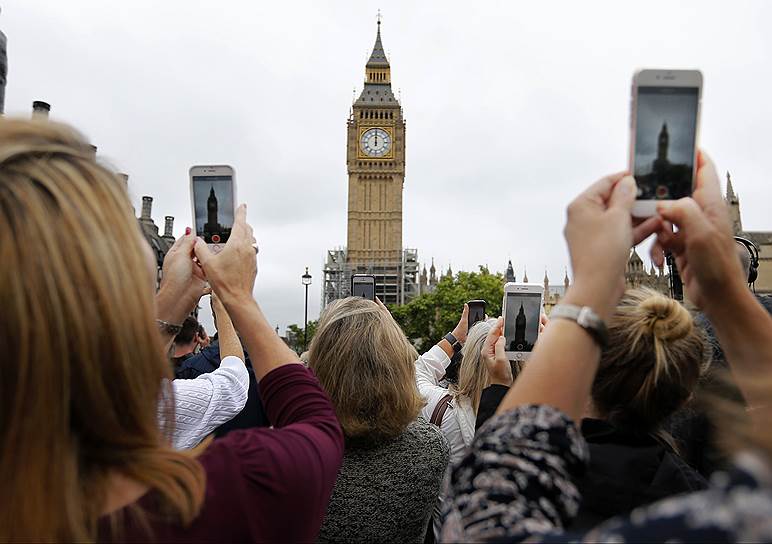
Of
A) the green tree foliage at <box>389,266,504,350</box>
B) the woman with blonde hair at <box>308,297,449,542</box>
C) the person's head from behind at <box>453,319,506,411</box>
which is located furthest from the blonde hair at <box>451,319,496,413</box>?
the green tree foliage at <box>389,266,504,350</box>

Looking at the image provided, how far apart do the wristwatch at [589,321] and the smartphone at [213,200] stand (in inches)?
69.4

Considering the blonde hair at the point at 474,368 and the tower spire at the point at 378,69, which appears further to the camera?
the tower spire at the point at 378,69

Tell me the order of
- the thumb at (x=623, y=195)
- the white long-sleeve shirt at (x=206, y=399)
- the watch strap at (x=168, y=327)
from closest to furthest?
the thumb at (x=623, y=195) → the watch strap at (x=168, y=327) → the white long-sleeve shirt at (x=206, y=399)

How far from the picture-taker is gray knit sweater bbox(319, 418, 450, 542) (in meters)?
3.06

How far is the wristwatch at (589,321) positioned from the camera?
1280 millimetres

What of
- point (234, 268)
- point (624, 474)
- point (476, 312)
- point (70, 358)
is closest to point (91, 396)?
point (70, 358)

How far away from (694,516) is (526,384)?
41 centimetres

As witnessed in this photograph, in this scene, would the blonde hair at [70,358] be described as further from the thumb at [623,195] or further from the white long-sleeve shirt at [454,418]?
the white long-sleeve shirt at [454,418]

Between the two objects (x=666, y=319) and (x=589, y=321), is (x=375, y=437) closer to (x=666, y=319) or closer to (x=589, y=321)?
(x=666, y=319)

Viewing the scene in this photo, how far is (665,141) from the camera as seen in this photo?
1760mm

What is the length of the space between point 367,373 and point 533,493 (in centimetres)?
204

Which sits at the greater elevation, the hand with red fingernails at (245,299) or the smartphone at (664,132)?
the smartphone at (664,132)

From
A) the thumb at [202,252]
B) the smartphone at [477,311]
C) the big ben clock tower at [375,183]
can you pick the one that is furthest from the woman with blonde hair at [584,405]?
the big ben clock tower at [375,183]

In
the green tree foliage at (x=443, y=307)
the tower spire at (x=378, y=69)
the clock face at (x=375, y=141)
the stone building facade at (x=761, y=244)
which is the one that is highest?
the tower spire at (x=378, y=69)
